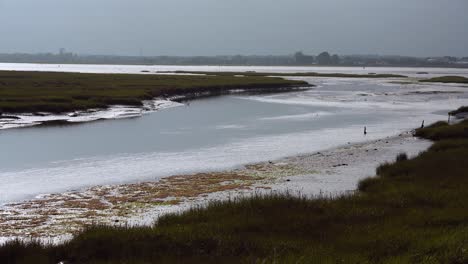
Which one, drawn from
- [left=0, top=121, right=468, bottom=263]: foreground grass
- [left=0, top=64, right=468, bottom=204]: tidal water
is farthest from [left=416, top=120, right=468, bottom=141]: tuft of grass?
[left=0, top=121, right=468, bottom=263]: foreground grass

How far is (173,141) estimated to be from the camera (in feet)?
111

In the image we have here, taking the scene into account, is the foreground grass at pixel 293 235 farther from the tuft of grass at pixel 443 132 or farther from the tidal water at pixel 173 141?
the tuft of grass at pixel 443 132

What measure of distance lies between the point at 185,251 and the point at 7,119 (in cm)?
3569

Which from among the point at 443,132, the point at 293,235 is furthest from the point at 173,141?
the point at 293,235

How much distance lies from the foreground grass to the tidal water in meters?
8.36

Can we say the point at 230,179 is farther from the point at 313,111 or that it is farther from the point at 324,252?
the point at 313,111

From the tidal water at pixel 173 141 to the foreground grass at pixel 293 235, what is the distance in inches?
329

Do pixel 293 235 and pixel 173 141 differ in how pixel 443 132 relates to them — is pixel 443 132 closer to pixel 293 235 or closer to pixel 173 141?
pixel 173 141

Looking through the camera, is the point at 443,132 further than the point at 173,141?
No

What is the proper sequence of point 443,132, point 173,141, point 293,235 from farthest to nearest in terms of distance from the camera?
1. point 173,141
2. point 443,132
3. point 293,235

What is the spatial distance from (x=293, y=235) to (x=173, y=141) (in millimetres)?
22854

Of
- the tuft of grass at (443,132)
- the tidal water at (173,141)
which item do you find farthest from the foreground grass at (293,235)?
the tuft of grass at (443,132)

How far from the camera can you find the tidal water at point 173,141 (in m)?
22.8

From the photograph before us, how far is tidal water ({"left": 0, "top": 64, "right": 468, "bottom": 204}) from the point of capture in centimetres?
2284
